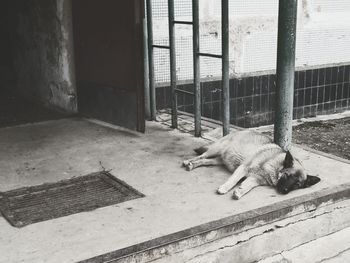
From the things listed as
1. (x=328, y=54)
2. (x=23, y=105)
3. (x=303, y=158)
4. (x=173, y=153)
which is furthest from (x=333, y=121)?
(x=23, y=105)

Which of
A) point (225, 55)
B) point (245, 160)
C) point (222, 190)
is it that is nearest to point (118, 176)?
point (222, 190)

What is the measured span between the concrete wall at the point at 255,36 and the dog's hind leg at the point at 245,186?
276cm

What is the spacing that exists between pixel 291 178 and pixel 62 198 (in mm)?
1830

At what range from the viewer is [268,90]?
7527 millimetres

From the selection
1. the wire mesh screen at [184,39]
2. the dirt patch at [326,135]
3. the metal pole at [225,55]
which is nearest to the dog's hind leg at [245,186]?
the metal pole at [225,55]

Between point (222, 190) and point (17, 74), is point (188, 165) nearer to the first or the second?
point (222, 190)

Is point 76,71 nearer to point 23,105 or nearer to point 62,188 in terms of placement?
point 23,105

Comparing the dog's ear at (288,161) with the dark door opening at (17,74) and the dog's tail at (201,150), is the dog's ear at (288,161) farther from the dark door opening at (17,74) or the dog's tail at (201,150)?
the dark door opening at (17,74)

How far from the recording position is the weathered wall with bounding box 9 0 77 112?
637cm

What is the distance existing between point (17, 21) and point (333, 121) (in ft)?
16.8

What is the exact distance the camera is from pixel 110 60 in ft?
18.9

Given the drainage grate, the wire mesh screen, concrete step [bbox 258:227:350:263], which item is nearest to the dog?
concrete step [bbox 258:227:350:263]

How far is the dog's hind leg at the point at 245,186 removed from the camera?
3875 mm

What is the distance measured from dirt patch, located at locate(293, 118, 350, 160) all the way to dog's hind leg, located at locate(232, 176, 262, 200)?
7.56 feet
